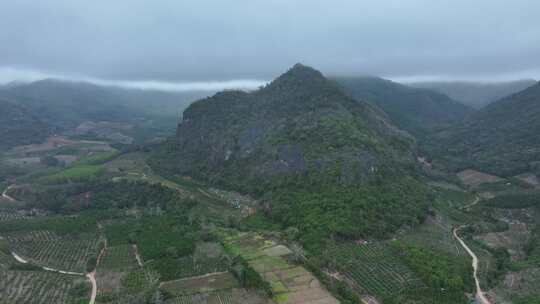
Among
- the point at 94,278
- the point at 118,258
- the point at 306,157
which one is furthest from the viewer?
the point at 306,157

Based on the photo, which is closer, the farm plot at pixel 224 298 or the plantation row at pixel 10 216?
the farm plot at pixel 224 298

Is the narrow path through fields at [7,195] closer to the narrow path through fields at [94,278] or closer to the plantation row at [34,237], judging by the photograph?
the plantation row at [34,237]

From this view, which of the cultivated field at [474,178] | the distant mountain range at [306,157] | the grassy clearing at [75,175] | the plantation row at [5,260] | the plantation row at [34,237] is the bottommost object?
the cultivated field at [474,178]

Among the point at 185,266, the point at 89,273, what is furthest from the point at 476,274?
the point at 89,273

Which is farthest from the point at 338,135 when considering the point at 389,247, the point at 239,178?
the point at 389,247

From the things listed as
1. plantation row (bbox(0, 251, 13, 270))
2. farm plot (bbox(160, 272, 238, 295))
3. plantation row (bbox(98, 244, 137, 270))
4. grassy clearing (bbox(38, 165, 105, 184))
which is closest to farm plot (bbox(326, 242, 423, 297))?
farm plot (bbox(160, 272, 238, 295))

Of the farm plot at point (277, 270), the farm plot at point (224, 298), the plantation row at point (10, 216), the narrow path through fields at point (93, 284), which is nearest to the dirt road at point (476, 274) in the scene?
the farm plot at point (277, 270)

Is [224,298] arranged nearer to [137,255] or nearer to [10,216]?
[137,255]
